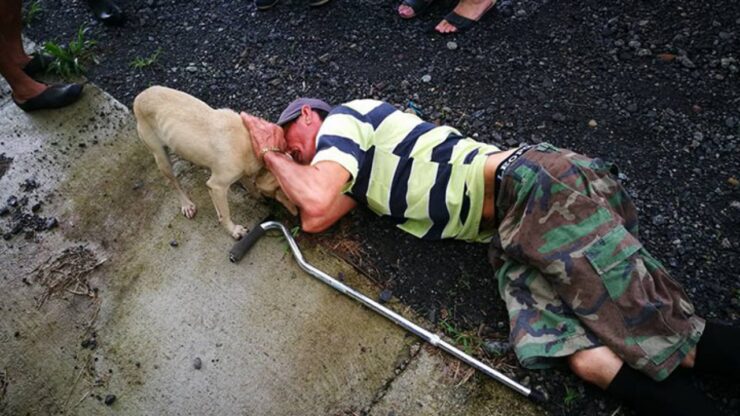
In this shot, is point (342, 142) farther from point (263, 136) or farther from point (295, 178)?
point (263, 136)

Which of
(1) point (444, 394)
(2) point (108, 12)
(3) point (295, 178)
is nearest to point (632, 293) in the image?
(1) point (444, 394)

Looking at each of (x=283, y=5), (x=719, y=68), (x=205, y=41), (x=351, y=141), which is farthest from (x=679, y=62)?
(x=205, y=41)

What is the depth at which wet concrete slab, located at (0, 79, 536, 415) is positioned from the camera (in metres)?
2.55

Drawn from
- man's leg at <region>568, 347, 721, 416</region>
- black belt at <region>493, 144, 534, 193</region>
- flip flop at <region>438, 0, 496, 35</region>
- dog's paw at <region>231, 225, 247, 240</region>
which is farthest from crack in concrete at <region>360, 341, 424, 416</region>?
flip flop at <region>438, 0, 496, 35</region>

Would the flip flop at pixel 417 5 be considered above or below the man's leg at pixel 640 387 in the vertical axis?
above

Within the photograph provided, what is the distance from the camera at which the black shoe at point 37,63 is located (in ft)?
13.1

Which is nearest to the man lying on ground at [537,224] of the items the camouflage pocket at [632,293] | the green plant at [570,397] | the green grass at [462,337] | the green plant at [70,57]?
the camouflage pocket at [632,293]

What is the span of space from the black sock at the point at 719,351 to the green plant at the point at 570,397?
497 mm

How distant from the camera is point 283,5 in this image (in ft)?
14.3

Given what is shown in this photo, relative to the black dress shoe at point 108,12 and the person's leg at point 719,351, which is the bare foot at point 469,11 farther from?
the person's leg at point 719,351

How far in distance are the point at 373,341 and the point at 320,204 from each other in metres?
0.73

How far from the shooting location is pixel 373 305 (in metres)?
2.69

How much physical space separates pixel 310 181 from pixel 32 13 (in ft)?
11.4

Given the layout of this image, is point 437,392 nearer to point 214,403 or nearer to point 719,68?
point 214,403
